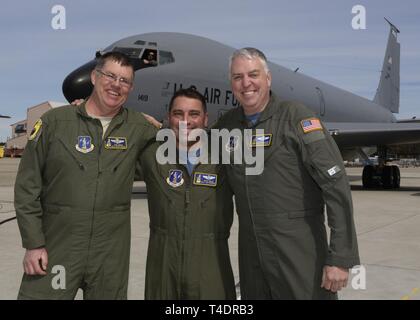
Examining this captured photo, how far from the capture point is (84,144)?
284 cm

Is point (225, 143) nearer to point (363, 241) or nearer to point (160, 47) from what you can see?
point (363, 241)

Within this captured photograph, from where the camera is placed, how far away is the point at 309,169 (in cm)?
268

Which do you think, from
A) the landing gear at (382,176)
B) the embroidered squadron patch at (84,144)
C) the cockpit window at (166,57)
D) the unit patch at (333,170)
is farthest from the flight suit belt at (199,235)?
the landing gear at (382,176)

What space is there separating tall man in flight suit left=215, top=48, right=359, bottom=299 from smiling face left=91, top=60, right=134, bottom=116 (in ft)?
2.40

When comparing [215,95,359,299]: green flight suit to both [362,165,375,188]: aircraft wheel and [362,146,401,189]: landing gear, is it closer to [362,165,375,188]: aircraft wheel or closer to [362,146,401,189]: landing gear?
[362,146,401,189]: landing gear

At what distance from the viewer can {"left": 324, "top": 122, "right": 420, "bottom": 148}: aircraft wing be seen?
15.2 metres

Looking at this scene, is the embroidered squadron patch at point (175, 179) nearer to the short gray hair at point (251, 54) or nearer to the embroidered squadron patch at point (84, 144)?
the embroidered squadron patch at point (84, 144)

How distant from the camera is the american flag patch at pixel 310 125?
2.67 metres

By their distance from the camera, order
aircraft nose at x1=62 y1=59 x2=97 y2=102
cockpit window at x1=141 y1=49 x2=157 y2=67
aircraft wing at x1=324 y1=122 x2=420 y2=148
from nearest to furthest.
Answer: aircraft nose at x1=62 y1=59 x2=97 y2=102 < cockpit window at x1=141 y1=49 x2=157 y2=67 < aircraft wing at x1=324 y1=122 x2=420 y2=148

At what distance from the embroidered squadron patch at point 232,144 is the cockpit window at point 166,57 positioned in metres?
9.14

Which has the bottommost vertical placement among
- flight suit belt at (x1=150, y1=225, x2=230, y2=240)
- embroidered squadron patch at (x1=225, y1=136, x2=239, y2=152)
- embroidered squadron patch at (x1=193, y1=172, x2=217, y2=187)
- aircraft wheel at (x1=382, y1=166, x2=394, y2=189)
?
aircraft wheel at (x1=382, y1=166, x2=394, y2=189)

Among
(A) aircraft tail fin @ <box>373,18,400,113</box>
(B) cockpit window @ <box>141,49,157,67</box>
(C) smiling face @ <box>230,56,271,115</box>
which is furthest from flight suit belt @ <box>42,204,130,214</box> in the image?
(A) aircraft tail fin @ <box>373,18,400,113</box>
